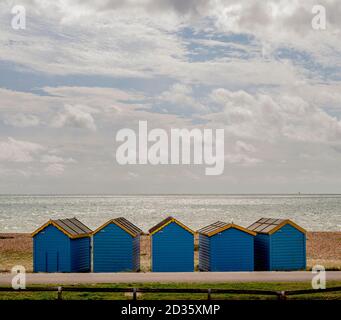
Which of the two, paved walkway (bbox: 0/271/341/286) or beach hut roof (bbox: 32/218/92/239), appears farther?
beach hut roof (bbox: 32/218/92/239)

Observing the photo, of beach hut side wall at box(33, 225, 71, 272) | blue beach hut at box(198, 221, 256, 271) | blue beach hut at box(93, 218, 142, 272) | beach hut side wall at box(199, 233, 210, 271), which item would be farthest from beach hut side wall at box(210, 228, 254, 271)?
beach hut side wall at box(33, 225, 71, 272)

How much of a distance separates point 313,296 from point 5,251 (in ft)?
84.1

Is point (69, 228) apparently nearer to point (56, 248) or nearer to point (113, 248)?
point (56, 248)

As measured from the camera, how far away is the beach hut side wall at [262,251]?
2695 centimetres

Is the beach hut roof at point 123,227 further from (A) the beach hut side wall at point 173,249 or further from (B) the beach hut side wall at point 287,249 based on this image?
(B) the beach hut side wall at point 287,249

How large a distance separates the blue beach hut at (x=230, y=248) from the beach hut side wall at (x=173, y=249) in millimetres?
906

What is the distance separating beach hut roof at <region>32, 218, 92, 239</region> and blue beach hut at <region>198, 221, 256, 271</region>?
5.65m

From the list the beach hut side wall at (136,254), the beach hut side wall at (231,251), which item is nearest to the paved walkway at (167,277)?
the beach hut side wall at (231,251)

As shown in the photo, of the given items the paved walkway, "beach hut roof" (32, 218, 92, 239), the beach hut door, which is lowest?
the paved walkway

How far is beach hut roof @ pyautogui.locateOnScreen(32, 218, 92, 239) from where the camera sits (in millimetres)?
26375

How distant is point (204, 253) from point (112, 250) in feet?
13.6

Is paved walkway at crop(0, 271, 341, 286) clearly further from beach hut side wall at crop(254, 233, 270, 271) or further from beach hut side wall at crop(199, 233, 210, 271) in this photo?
beach hut side wall at crop(254, 233, 270, 271)

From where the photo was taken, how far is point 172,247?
26.6m
